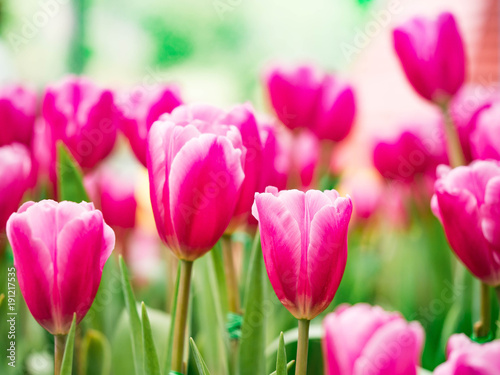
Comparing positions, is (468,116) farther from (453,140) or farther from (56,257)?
(56,257)

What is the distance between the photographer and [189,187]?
0.35 m

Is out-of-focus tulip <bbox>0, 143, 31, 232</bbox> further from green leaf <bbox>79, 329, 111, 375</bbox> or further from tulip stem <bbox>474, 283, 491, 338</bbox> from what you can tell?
tulip stem <bbox>474, 283, 491, 338</bbox>

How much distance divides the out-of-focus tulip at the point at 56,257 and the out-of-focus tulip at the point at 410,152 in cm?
53

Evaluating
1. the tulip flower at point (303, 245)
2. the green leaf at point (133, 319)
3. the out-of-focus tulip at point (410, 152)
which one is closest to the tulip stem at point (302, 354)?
the tulip flower at point (303, 245)

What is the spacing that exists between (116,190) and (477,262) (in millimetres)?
459

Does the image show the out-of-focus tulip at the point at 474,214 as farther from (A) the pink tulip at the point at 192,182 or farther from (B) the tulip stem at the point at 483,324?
(A) the pink tulip at the point at 192,182

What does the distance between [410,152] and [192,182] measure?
52cm

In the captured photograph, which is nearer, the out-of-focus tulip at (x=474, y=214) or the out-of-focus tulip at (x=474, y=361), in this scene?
the out-of-focus tulip at (x=474, y=361)

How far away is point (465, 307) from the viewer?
613mm

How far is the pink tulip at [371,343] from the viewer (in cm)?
31

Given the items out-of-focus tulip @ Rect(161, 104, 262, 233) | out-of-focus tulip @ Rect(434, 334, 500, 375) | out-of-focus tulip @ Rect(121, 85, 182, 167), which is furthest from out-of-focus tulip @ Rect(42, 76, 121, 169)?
out-of-focus tulip @ Rect(434, 334, 500, 375)

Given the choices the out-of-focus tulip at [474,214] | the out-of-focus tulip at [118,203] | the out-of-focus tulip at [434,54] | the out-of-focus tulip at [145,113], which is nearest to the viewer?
the out-of-focus tulip at [474,214]

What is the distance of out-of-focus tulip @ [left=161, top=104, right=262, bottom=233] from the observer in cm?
40

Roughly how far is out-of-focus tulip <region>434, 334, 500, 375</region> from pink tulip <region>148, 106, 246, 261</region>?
0.50 feet
